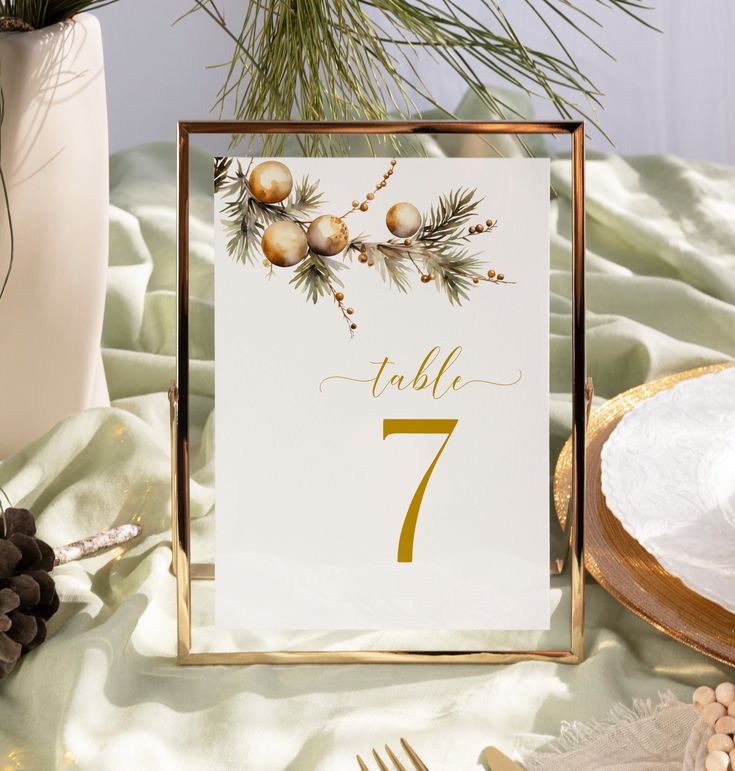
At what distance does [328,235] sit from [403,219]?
3 cm

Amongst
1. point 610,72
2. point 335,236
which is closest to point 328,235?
point 335,236

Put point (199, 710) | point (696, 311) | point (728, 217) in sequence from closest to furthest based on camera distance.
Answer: point (199, 710) → point (696, 311) → point (728, 217)

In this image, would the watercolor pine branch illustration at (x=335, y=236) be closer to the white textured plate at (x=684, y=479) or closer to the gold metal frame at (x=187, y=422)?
the gold metal frame at (x=187, y=422)

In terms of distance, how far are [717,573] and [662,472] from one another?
76mm

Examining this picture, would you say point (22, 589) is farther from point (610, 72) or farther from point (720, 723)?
point (610, 72)

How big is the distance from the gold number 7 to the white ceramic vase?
22cm

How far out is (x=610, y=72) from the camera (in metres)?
0.95

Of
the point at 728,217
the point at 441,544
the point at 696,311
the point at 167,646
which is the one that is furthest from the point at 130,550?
the point at 728,217

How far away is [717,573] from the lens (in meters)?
0.38

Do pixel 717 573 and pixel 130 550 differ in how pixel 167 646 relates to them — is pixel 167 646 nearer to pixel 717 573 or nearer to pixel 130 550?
pixel 130 550

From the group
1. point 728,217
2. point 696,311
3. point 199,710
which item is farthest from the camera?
point 728,217

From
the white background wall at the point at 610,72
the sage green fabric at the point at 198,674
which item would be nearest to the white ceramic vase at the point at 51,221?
the sage green fabric at the point at 198,674

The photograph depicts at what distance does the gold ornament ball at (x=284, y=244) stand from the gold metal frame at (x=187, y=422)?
0.13 feet

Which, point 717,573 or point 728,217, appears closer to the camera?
point 717,573
